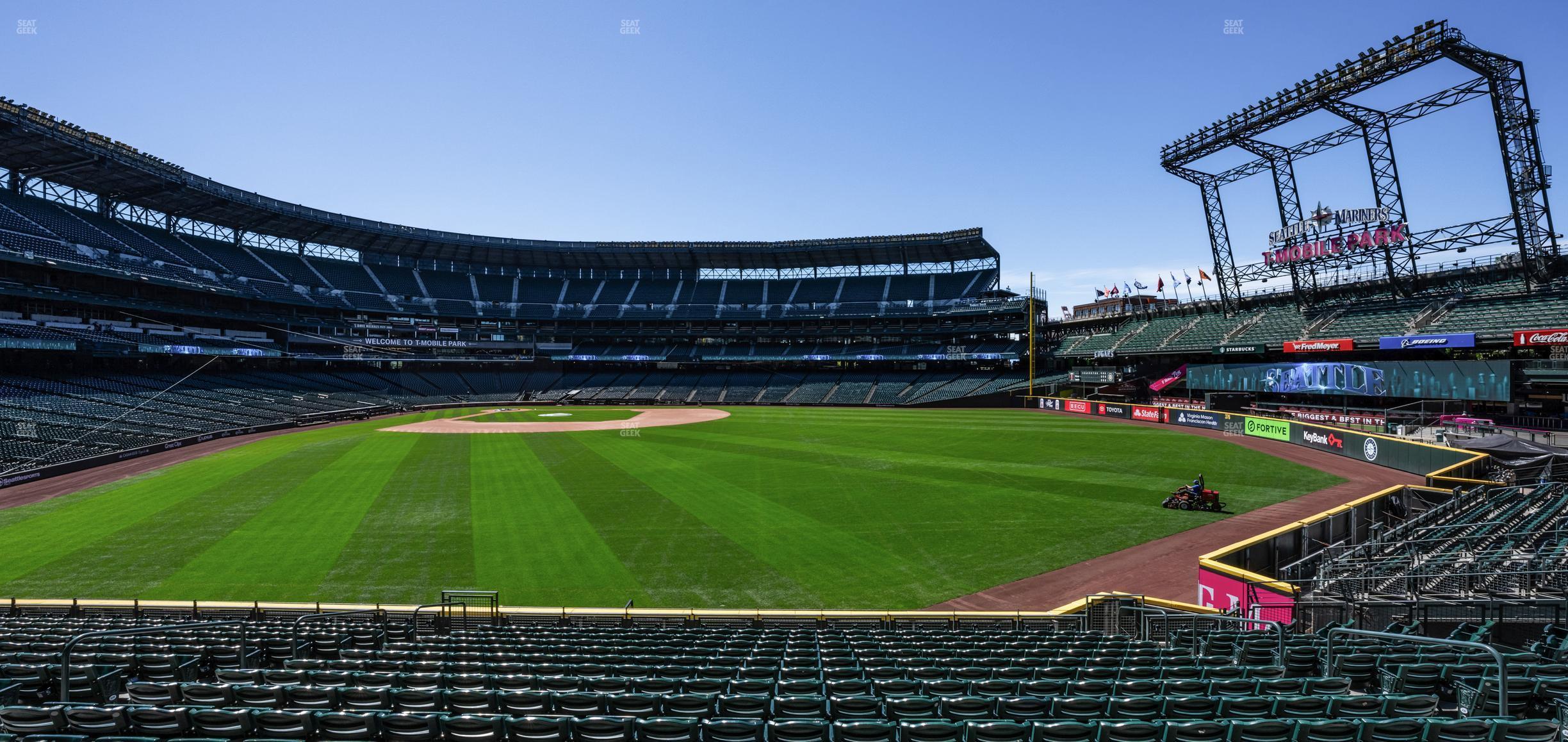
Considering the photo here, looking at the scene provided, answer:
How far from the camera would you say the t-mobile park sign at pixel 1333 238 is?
48719mm

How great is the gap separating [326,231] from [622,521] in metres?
84.9

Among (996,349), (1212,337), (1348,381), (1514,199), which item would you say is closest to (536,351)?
(996,349)

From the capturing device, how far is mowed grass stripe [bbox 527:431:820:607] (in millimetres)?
16688

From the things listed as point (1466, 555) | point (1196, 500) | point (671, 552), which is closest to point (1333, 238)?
point (1196, 500)

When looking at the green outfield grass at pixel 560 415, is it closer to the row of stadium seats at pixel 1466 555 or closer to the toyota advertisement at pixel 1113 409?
the toyota advertisement at pixel 1113 409

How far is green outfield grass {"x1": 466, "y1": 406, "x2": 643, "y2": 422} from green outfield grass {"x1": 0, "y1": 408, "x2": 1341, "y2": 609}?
68.1 ft

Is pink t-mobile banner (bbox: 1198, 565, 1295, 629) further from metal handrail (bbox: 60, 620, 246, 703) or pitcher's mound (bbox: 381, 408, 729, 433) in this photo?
pitcher's mound (bbox: 381, 408, 729, 433)

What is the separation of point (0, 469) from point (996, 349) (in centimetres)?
8847

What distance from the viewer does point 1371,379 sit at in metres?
47.6

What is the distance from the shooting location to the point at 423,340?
298ft

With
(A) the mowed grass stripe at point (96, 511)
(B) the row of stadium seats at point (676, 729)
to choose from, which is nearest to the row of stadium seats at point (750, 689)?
(B) the row of stadium seats at point (676, 729)

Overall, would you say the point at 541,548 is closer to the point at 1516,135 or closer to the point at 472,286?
the point at 1516,135

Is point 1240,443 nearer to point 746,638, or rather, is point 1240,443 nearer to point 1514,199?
point 1514,199

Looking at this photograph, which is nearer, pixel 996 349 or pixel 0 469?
pixel 0 469
